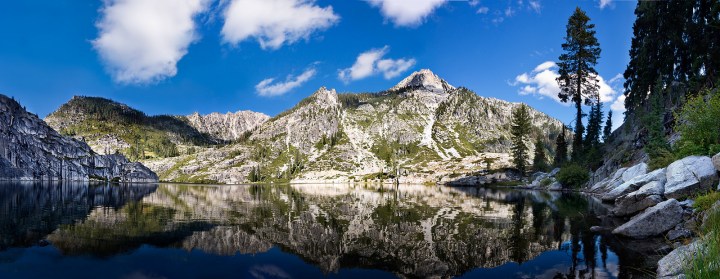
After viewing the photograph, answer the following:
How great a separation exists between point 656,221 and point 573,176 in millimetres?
73432

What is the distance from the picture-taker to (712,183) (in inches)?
1034

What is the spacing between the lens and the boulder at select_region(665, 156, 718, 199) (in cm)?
2689

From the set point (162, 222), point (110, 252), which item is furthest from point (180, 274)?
point (162, 222)

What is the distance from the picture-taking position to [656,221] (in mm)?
24984

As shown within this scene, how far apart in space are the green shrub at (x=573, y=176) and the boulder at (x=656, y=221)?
70.9m

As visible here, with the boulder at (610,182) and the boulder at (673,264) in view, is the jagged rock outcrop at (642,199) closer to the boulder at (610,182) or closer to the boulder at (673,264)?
the boulder at (673,264)

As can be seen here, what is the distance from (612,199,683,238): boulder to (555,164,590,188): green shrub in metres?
70.9

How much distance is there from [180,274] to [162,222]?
76.4 feet

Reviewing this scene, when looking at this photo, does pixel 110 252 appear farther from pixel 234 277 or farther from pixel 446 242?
pixel 446 242

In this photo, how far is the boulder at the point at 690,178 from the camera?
26891 millimetres

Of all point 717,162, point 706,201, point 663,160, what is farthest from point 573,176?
point 706,201

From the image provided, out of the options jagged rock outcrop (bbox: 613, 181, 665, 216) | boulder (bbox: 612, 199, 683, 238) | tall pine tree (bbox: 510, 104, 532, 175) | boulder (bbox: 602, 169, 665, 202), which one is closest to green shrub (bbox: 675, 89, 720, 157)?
boulder (bbox: 602, 169, 665, 202)

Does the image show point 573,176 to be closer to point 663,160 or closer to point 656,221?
point 663,160

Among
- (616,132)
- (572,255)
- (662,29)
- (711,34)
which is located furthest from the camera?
(616,132)
